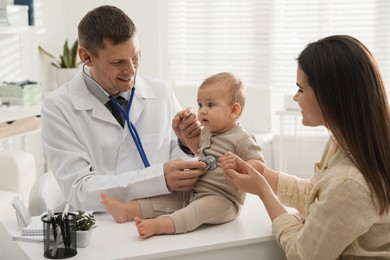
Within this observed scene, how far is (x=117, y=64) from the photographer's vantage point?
197 cm

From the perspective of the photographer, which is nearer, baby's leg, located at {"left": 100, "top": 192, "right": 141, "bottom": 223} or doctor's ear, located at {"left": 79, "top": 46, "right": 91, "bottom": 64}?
baby's leg, located at {"left": 100, "top": 192, "right": 141, "bottom": 223}

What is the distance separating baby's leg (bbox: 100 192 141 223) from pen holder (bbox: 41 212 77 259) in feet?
0.80

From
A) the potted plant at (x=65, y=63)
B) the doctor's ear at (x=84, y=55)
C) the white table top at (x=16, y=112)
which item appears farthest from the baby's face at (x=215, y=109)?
the potted plant at (x=65, y=63)

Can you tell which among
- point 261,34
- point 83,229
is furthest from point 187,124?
point 261,34

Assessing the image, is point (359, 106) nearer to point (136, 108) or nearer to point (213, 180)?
point (213, 180)

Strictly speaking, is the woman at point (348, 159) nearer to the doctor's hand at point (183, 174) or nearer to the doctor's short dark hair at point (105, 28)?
the doctor's hand at point (183, 174)

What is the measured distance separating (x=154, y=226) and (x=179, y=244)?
9 cm

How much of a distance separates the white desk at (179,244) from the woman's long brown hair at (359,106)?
35cm

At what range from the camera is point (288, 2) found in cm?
489

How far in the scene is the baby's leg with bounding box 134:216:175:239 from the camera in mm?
1580

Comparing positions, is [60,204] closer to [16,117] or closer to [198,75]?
[16,117]

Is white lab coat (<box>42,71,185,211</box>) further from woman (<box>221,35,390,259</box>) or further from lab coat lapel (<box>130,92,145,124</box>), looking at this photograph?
woman (<box>221,35,390,259</box>)

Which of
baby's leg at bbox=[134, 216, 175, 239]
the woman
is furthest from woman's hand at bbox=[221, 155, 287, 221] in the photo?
baby's leg at bbox=[134, 216, 175, 239]

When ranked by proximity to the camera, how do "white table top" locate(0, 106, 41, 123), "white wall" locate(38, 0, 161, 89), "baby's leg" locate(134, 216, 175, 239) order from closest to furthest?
"baby's leg" locate(134, 216, 175, 239) < "white table top" locate(0, 106, 41, 123) < "white wall" locate(38, 0, 161, 89)
